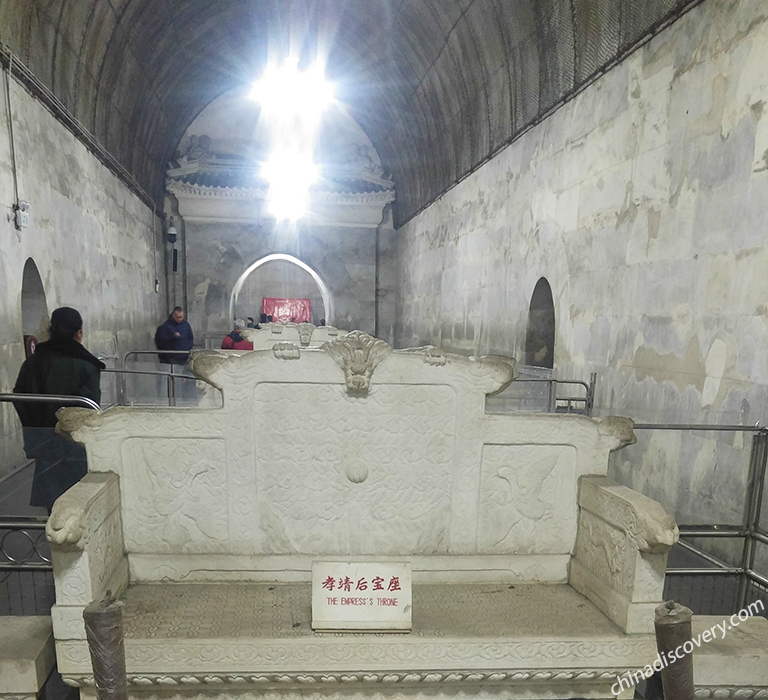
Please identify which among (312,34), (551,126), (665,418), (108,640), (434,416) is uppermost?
(312,34)

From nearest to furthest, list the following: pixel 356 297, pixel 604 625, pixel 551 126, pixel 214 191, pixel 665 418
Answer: pixel 604 625 < pixel 665 418 < pixel 551 126 < pixel 214 191 < pixel 356 297

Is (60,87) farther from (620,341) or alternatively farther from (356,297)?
(356,297)

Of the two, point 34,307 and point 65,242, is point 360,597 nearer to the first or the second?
point 34,307

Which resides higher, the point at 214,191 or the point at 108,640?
the point at 214,191

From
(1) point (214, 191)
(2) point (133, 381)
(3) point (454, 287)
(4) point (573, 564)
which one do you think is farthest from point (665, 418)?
(1) point (214, 191)

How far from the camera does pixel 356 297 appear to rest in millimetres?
16047

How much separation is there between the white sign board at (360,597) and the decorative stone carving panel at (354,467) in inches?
19.1

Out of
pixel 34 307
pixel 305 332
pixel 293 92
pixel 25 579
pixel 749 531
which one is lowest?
pixel 25 579

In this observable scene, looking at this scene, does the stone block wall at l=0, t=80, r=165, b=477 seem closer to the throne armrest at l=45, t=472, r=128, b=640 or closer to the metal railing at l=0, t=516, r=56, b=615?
the metal railing at l=0, t=516, r=56, b=615

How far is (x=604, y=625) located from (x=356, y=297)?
46.4 feet

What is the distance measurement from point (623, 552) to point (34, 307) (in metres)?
6.51

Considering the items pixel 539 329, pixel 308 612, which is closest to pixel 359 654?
pixel 308 612

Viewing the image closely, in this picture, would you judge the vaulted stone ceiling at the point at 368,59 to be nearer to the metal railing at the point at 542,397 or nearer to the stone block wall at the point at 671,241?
the stone block wall at the point at 671,241

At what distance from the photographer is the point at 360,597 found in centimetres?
219
